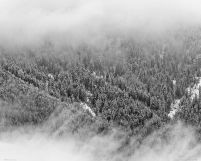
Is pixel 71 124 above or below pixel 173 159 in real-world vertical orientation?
above

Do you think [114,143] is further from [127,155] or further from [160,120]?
[160,120]

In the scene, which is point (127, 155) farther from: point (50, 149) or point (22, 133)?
point (22, 133)

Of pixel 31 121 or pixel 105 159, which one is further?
pixel 31 121

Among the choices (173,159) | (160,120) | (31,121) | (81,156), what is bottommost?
(173,159)

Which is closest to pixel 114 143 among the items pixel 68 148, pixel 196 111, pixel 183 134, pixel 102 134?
pixel 102 134

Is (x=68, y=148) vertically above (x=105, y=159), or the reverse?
(x=68, y=148)

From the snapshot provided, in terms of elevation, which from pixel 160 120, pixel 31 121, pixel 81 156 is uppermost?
pixel 31 121

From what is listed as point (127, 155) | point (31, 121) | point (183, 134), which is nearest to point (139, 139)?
point (127, 155)

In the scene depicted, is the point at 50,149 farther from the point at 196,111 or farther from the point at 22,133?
the point at 196,111

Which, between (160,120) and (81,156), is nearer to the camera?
(81,156)
